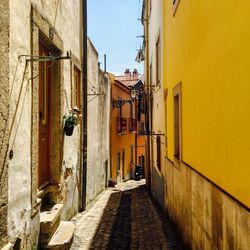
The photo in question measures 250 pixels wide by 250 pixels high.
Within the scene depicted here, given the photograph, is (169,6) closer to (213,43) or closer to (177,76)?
(177,76)

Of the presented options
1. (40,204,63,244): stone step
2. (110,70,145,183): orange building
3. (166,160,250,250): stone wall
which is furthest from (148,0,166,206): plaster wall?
(110,70,145,183): orange building

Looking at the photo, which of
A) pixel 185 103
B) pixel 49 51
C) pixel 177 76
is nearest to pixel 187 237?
pixel 185 103

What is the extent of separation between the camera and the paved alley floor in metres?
6.78

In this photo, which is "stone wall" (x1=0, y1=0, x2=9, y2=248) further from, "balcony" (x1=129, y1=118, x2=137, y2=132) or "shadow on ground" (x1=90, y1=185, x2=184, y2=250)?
"balcony" (x1=129, y1=118, x2=137, y2=132)

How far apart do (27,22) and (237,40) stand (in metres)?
2.79

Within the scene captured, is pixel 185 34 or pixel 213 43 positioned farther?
pixel 185 34

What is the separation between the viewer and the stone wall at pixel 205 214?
3463 millimetres

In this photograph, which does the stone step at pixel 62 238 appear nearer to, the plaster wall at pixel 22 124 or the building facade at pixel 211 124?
the plaster wall at pixel 22 124

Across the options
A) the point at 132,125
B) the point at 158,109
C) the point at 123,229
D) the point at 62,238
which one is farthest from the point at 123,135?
the point at 62,238

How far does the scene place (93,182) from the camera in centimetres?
1261

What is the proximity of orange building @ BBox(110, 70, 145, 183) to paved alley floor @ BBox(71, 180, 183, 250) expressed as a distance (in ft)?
33.2

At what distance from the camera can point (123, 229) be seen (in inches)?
317

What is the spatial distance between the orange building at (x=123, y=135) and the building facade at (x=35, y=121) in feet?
42.5

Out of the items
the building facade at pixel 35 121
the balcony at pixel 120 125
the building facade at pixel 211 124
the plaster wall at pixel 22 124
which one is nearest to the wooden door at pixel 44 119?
the building facade at pixel 35 121
